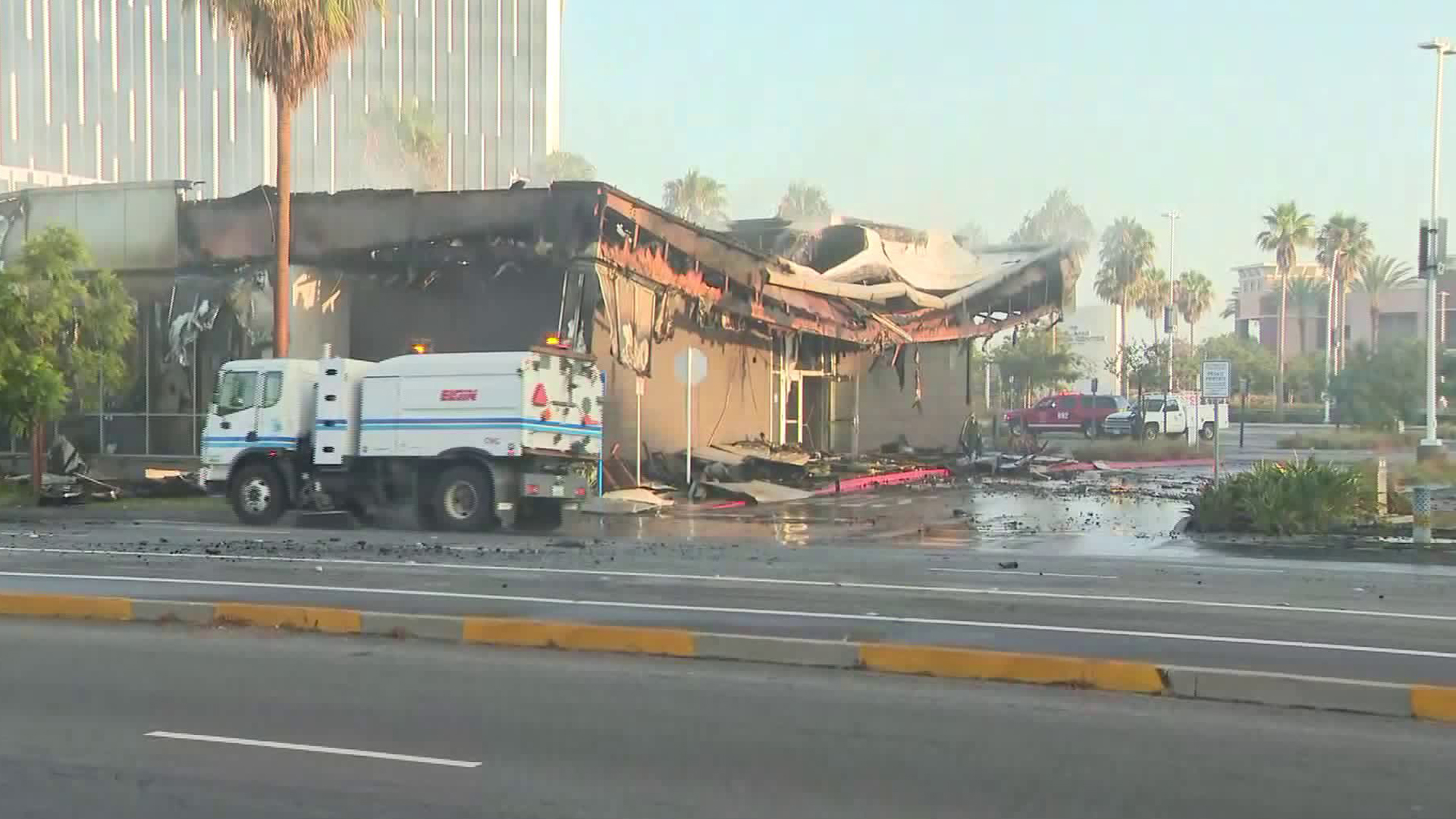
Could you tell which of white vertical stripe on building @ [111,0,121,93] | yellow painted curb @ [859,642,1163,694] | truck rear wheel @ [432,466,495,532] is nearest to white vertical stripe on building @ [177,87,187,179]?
white vertical stripe on building @ [111,0,121,93]

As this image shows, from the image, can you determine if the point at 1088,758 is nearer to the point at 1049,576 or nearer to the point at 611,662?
the point at 611,662

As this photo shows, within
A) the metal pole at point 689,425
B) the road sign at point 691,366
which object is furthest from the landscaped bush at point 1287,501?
the road sign at point 691,366

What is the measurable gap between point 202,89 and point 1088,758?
90.8 metres

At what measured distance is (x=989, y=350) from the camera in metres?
70.7

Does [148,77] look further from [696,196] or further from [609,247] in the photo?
[609,247]

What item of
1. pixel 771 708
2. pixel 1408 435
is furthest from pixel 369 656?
pixel 1408 435

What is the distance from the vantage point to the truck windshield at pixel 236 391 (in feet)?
72.6

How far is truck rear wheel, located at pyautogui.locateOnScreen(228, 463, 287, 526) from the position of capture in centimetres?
2214

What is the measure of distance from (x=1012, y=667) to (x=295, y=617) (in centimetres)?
542

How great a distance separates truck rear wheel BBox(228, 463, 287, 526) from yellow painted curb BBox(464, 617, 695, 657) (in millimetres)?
13138

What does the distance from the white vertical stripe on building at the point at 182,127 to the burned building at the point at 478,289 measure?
60.9m

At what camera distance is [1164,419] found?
5222 cm

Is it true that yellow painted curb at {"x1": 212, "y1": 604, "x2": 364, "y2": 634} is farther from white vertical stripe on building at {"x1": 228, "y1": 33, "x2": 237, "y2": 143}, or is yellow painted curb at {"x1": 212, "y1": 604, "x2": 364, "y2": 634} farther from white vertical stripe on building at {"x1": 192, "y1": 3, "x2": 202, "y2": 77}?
white vertical stripe on building at {"x1": 192, "y1": 3, "x2": 202, "y2": 77}

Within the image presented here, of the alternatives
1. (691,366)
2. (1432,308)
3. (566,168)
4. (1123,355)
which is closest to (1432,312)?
(1432,308)
